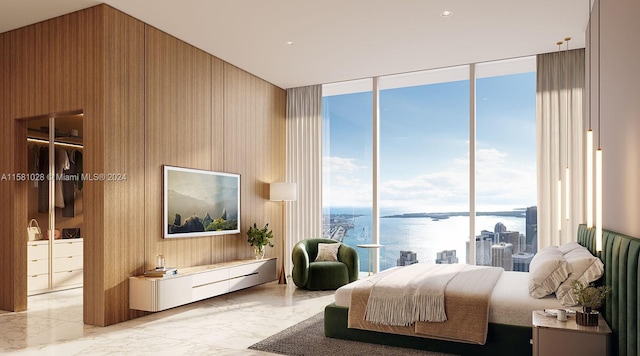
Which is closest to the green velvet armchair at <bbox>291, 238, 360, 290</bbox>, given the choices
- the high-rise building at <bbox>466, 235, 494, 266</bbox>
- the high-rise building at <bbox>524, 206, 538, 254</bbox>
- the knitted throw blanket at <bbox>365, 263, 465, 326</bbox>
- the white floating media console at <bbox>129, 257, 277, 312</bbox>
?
the white floating media console at <bbox>129, 257, 277, 312</bbox>

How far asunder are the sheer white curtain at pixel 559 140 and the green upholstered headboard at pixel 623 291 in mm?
2769

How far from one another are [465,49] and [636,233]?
3.56 m

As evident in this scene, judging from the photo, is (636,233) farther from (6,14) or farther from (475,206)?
(6,14)

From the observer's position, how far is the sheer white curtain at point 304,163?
772 cm

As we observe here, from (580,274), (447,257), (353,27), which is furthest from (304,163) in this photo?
(580,274)

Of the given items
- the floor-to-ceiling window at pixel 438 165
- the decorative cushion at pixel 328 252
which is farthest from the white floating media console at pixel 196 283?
the floor-to-ceiling window at pixel 438 165

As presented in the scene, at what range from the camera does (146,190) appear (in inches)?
204

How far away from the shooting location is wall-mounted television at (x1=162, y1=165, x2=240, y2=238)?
18.0 ft

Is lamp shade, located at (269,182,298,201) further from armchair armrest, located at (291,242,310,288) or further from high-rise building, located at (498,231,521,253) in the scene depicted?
high-rise building, located at (498,231,521,253)

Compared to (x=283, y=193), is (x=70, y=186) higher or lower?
higher

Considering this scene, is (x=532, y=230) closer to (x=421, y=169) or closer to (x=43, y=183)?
(x=421, y=169)

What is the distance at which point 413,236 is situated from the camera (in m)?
7.97

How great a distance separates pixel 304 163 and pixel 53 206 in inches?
142

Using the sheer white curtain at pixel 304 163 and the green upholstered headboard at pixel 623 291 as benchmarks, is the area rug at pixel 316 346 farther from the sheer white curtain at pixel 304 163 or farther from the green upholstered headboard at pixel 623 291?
the sheer white curtain at pixel 304 163
